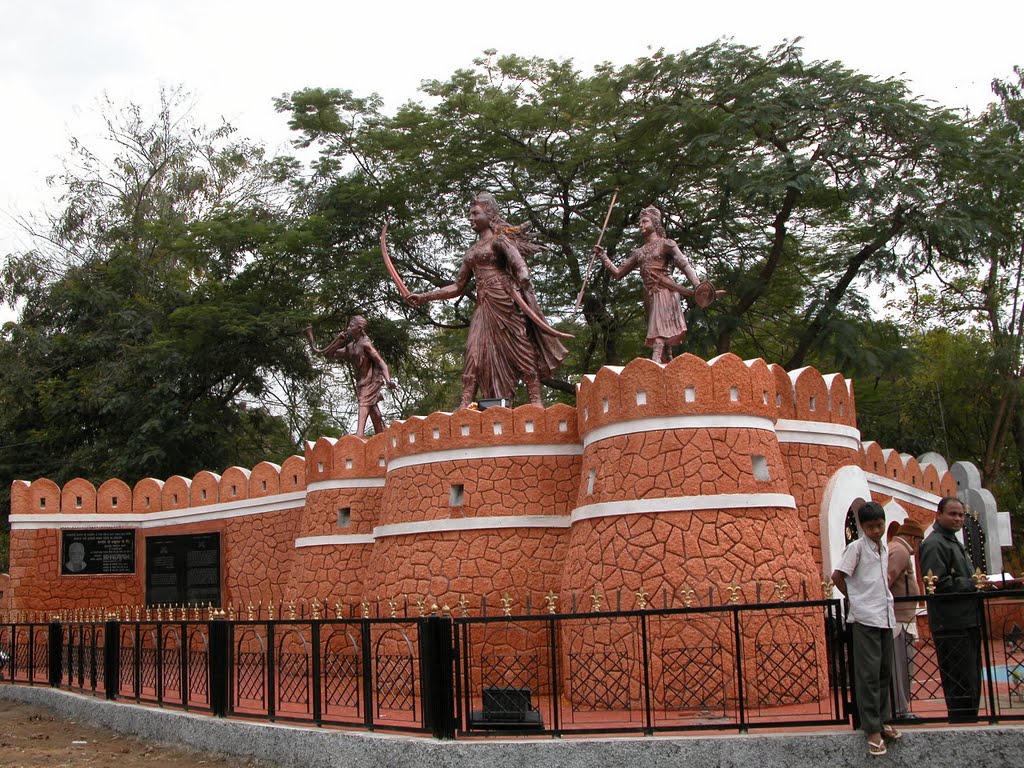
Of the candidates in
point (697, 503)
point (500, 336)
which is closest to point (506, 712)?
point (697, 503)

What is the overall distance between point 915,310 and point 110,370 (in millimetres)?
18111

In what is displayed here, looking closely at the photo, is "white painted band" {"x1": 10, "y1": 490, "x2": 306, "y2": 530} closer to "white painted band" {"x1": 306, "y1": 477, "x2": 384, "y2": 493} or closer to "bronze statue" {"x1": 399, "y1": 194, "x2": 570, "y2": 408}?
"white painted band" {"x1": 306, "y1": 477, "x2": 384, "y2": 493}

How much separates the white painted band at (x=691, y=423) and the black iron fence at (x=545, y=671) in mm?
1739

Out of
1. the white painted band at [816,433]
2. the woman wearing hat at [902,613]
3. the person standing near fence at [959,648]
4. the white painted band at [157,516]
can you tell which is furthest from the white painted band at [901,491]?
the white painted band at [157,516]

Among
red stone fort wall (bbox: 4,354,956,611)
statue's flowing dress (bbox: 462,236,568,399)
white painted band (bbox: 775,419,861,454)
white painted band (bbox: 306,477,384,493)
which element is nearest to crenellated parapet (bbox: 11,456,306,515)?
red stone fort wall (bbox: 4,354,956,611)

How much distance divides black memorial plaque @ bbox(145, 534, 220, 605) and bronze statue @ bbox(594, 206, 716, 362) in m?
8.37

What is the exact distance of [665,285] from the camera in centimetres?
1288

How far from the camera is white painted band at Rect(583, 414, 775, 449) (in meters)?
10.3

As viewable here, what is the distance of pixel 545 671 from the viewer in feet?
37.4

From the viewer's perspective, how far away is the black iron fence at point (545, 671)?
7.43m

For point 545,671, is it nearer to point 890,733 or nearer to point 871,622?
point 890,733

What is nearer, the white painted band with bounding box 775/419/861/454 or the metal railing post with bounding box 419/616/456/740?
the metal railing post with bounding box 419/616/456/740

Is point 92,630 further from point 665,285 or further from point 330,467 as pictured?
point 665,285

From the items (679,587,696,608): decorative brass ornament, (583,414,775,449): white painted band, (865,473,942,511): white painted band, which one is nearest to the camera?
(679,587,696,608): decorative brass ornament
